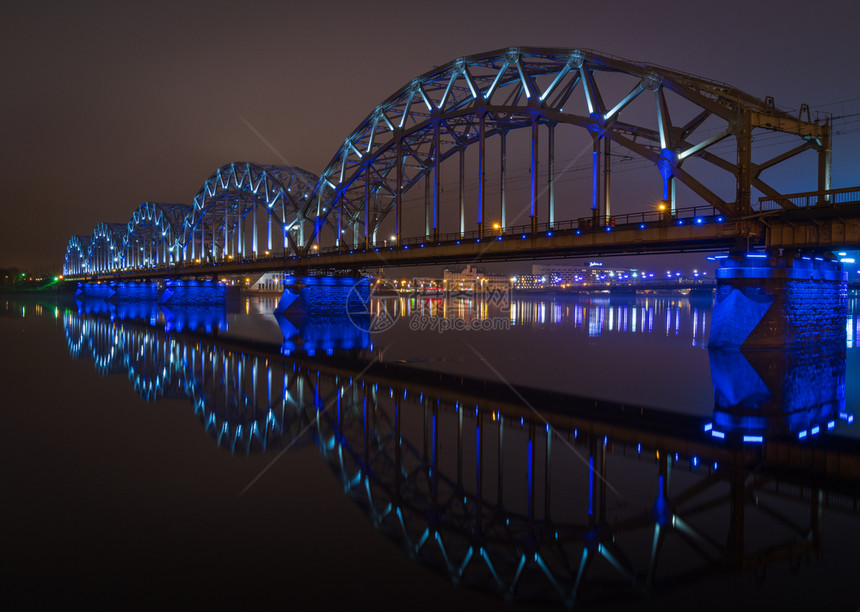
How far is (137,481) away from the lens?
32.8 feet

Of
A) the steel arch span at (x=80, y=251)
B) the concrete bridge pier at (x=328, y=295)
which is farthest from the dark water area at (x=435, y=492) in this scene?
the steel arch span at (x=80, y=251)

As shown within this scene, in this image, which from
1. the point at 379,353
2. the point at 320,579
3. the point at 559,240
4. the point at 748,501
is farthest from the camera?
the point at 559,240

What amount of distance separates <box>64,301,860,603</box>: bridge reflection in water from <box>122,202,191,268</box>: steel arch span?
359ft

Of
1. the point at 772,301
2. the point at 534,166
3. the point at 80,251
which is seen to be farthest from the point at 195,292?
the point at 80,251

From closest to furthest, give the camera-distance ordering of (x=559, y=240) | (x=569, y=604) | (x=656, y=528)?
(x=569, y=604) < (x=656, y=528) < (x=559, y=240)

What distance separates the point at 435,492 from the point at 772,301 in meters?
23.1

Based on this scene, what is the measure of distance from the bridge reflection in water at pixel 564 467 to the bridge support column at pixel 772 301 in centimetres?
514

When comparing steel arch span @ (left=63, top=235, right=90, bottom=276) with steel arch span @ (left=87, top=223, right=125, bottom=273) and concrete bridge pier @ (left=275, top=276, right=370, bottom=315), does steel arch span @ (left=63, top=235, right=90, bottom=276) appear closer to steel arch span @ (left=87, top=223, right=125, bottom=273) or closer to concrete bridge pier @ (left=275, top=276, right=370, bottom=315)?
steel arch span @ (left=87, top=223, right=125, bottom=273)

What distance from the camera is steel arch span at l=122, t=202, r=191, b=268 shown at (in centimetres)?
12169

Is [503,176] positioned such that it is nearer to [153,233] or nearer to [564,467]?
[564,467]

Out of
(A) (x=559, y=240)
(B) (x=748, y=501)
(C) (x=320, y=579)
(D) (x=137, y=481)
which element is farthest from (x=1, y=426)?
(A) (x=559, y=240)

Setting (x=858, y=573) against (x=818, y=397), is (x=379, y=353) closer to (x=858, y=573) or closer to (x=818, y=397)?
(x=818, y=397)

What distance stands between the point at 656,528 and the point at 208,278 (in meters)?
108

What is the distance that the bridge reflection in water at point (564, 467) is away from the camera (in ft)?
23.5
